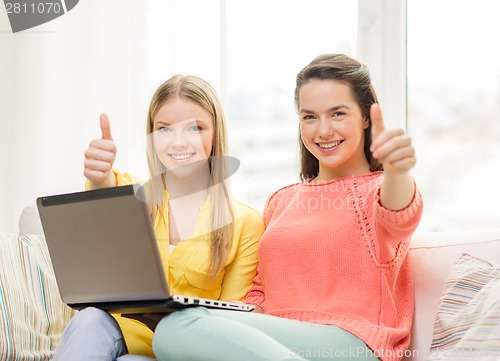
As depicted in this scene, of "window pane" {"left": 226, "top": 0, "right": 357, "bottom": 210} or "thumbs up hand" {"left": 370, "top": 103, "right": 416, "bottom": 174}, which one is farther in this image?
"window pane" {"left": 226, "top": 0, "right": 357, "bottom": 210}

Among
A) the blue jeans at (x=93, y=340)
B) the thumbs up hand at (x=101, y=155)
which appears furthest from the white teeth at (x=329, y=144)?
the blue jeans at (x=93, y=340)

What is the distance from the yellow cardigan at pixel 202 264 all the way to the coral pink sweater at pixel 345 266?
6 centimetres

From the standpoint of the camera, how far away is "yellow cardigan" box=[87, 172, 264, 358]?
66.7 inches

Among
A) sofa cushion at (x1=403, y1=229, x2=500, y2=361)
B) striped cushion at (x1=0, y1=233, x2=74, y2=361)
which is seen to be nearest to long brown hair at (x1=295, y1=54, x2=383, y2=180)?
sofa cushion at (x1=403, y1=229, x2=500, y2=361)

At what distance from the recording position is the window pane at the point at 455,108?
262 cm

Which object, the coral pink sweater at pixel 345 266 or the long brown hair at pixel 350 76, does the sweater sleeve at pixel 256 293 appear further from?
the long brown hair at pixel 350 76

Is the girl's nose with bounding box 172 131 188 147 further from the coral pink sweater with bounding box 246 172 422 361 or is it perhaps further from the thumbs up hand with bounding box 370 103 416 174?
the thumbs up hand with bounding box 370 103 416 174

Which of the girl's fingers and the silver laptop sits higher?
the girl's fingers

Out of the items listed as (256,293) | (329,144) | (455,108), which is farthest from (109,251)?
(455,108)

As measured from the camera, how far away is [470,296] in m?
1.51

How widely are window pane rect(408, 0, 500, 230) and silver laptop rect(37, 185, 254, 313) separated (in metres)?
1.57

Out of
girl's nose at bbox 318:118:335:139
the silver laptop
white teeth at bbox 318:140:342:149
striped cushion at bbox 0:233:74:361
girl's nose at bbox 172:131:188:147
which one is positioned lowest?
striped cushion at bbox 0:233:74:361

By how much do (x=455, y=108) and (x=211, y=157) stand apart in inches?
55.4

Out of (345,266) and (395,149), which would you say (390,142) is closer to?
(395,149)
